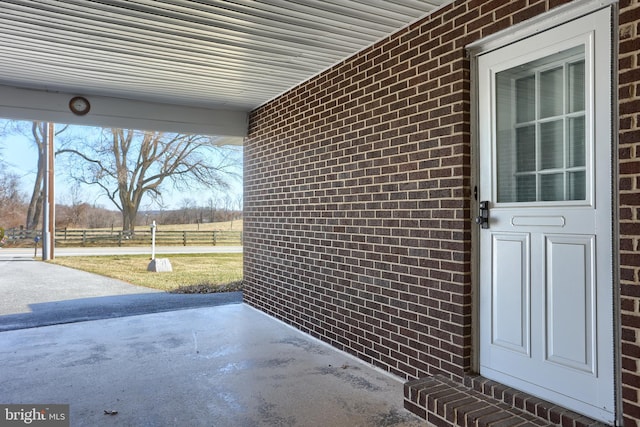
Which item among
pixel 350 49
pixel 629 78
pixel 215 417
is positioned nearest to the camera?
pixel 629 78

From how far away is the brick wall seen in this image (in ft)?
7.71

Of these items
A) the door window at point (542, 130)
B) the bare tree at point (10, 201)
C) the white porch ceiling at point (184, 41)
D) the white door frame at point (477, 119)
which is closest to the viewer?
the white door frame at point (477, 119)

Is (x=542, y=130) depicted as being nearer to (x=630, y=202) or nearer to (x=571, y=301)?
(x=630, y=202)

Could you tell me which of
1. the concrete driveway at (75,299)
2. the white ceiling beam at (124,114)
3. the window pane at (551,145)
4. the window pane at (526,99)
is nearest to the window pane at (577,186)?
the window pane at (551,145)

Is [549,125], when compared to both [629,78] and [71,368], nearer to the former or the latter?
[629,78]

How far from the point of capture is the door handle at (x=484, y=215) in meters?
2.80

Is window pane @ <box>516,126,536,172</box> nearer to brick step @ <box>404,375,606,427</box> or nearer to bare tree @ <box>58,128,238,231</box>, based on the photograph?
brick step @ <box>404,375,606,427</box>

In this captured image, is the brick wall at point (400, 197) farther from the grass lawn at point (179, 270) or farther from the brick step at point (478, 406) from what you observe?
the grass lawn at point (179, 270)

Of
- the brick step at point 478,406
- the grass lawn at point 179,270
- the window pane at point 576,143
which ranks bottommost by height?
the grass lawn at point 179,270

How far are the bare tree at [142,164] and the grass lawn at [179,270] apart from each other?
3544 millimetres

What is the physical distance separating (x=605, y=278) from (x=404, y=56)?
6.87 ft

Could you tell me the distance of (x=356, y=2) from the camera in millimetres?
3041

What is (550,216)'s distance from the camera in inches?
95.4

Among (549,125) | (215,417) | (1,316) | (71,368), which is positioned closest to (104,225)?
(1,316)
